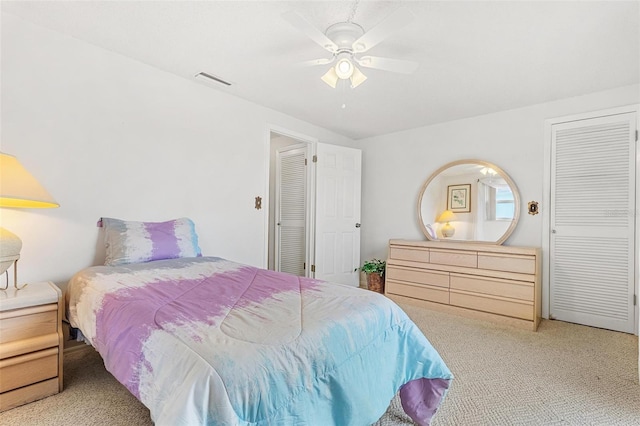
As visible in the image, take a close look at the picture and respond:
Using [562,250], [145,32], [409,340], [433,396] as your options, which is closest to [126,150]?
[145,32]

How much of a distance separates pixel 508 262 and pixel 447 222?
0.92m

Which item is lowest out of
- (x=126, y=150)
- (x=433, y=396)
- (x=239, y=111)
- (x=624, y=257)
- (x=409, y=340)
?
(x=433, y=396)

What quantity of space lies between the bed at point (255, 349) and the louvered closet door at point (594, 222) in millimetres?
2594

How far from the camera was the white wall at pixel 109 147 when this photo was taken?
2066 mm

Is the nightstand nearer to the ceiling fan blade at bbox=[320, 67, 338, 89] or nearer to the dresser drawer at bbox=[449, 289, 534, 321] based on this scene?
the ceiling fan blade at bbox=[320, 67, 338, 89]

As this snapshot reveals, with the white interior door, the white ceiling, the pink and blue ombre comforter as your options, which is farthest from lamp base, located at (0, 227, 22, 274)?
the white interior door

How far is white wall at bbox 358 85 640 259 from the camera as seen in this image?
333 cm

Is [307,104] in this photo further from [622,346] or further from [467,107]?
[622,346]

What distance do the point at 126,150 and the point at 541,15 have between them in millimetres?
3049

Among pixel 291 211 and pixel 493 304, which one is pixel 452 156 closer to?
pixel 493 304

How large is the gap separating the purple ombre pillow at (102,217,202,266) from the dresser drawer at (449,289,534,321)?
2732 millimetres

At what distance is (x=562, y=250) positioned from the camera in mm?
3219

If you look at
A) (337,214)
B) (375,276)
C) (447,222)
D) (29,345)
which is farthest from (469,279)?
(29,345)

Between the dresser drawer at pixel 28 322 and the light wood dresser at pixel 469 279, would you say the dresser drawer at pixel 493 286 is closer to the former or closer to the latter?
the light wood dresser at pixel 469 279
